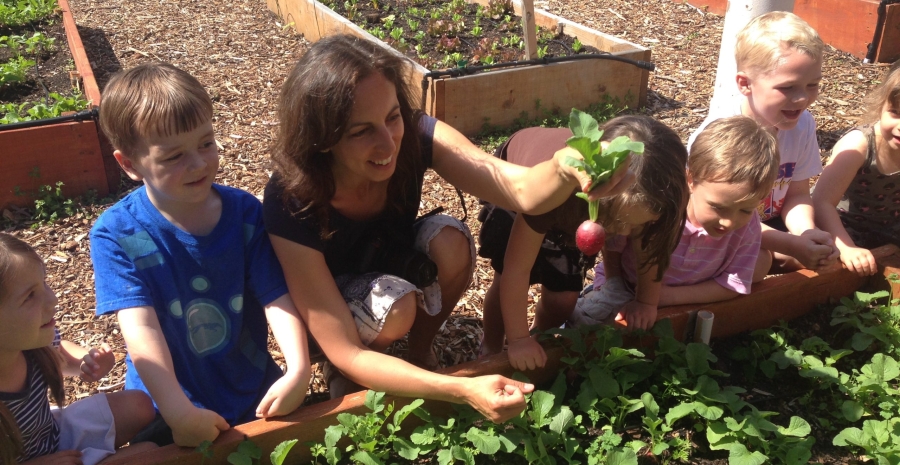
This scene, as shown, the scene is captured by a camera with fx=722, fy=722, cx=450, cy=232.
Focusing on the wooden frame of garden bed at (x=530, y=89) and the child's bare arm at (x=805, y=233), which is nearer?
the child's bare arm at (x=805, y=233)

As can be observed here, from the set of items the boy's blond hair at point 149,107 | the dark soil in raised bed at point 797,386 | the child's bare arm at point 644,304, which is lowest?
the dark soil in raised bed at point 797,386

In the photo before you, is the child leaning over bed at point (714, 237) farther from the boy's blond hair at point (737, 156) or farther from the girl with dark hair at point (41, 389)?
the girl with dark hair at point (41, 389)

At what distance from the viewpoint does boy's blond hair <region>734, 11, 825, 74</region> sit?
2779mm

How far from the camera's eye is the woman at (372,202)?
1950 mm

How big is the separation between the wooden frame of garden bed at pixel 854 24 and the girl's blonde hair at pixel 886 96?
3.13 m

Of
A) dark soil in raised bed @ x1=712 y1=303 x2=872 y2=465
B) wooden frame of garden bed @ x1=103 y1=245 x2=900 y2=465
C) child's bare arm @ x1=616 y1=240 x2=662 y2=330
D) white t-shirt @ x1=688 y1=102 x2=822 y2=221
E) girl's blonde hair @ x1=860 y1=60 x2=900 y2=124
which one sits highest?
girl's blonde hair @ x1=860 y1=60 x2=900 y2=124

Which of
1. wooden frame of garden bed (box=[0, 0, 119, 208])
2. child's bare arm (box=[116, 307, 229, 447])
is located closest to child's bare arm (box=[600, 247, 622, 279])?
child's bare arm (box=[116, 307, 229, 447])

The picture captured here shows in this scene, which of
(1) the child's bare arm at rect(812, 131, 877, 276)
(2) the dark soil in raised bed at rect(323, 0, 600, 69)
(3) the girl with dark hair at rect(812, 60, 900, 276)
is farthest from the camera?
(2) the dark soil in raised bed at rect(323, 0, 600, 69)

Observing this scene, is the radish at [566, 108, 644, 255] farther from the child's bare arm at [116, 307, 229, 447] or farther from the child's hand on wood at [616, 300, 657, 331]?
the child's bare arm at [116, 307, 229, 447]

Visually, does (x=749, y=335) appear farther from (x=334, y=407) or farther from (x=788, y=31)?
(x=334, y=407)

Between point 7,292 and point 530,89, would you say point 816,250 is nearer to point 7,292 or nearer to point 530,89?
point 530,89

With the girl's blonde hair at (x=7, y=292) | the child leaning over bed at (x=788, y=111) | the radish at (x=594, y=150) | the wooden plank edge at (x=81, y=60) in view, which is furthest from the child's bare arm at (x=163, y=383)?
the wooden plank edge at (x=81, y=60)

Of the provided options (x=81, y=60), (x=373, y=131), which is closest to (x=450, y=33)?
(x=81, y=60)

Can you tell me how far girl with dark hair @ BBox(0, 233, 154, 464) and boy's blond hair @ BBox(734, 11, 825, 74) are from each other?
252cm
